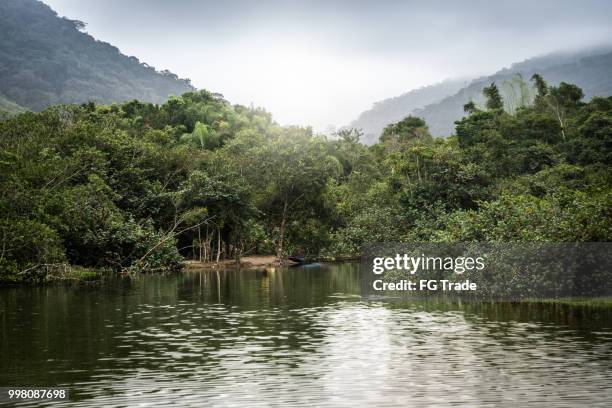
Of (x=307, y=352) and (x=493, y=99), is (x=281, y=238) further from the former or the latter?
(x=493, y=99)

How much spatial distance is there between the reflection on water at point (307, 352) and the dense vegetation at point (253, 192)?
6.80 metres

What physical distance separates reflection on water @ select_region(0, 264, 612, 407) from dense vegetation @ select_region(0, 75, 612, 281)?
6.80 meters

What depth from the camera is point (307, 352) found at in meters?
16.0

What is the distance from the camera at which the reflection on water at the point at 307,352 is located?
11.9 meters

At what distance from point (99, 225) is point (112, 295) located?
13.4m

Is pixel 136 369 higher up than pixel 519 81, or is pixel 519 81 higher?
pixel 519 81

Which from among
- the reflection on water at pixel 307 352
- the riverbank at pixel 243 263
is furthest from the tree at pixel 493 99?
the reflection on water at pixel 307 352

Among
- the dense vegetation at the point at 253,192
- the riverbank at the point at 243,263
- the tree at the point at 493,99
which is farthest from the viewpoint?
the tree at the point at 493,99

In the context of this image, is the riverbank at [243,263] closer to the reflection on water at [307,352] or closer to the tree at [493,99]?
the reflection on water at [307,352]

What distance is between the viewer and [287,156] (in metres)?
53.9

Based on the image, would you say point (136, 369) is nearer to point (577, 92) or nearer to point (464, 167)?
point (464, 167)

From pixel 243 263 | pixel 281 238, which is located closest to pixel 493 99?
pixel 281 238

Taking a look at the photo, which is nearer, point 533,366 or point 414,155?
point 533,366

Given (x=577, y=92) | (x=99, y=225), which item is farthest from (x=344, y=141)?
(x=99, y=225)
